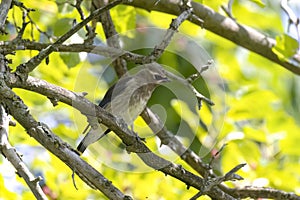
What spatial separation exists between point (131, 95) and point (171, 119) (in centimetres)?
69

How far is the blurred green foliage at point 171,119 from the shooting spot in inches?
127

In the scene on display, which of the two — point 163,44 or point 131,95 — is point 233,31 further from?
point 163,44

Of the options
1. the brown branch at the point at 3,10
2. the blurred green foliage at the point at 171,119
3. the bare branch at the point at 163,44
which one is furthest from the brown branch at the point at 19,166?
the blurred green foliage at the point at 171,119

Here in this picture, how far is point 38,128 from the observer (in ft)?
6.93

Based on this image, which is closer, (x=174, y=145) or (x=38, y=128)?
(x=38, y=128)

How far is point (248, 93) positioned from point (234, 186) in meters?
0.69

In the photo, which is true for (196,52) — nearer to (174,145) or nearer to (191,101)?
(191,101)

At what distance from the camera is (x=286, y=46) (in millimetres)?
3188

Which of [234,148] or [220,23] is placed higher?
[220,23]

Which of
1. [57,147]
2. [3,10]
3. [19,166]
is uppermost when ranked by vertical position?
[3,10]

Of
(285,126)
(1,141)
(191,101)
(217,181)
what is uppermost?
(285,126)

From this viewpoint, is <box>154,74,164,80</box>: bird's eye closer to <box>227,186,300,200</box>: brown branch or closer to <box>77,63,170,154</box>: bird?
<box>77,63,170,154</box>: bird

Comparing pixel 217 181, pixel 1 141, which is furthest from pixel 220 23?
pixel 1 141

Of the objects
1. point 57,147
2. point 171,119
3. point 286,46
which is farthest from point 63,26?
point 171,119
